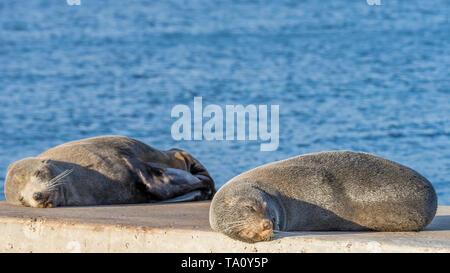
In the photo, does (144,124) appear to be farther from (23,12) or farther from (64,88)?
(23,12)

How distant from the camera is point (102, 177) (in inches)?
318

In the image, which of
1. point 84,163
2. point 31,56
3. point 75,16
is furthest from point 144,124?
point 75,16

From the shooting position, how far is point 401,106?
15.8 meters

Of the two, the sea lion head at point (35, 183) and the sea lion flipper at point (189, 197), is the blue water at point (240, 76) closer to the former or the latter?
the sea lion flipper at point (189, 197)

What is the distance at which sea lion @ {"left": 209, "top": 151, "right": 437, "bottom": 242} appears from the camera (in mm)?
6207

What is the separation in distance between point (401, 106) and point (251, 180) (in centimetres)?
987

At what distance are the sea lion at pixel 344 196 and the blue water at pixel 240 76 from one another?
480cm
